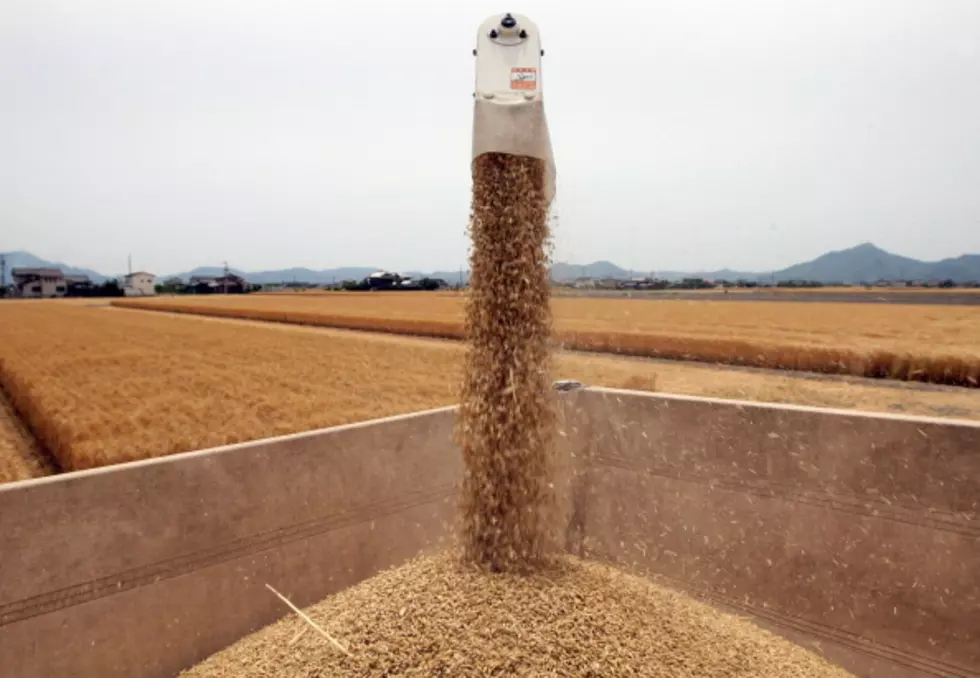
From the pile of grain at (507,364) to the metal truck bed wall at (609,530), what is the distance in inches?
18.9

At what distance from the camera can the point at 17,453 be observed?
497cm

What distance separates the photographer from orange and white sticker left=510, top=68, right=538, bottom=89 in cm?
231

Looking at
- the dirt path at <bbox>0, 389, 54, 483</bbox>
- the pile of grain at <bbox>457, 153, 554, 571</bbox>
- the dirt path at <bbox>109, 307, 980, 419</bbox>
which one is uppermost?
the pile of grain at <bbox>457, 153, 554, 571</bbox>

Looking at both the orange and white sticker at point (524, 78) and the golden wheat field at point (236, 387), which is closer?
the orange and white sticker at point (524, 78)

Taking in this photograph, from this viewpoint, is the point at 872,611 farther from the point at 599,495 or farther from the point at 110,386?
the point at 110,386

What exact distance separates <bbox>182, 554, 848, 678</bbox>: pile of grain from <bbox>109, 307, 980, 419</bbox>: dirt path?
4.35m

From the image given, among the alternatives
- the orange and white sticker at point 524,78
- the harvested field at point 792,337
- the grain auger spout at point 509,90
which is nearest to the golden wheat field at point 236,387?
the harvested field at point 792,337

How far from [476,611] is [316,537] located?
0.82m

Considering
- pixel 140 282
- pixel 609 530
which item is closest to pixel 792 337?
pixel 609 530

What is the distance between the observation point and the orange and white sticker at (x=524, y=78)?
2.31 m

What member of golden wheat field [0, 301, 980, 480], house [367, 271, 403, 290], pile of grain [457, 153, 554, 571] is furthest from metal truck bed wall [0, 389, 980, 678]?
house [367, 271, 403, 290]

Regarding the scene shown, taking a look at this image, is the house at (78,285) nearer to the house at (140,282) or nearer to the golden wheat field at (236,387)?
the house at (140,282)

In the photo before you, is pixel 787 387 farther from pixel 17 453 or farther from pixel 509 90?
pixel 17 453

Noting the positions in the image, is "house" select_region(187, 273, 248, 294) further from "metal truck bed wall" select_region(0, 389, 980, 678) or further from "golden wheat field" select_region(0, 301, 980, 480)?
"metal truck bed wall" select_region(0, 389, 980, 678)
